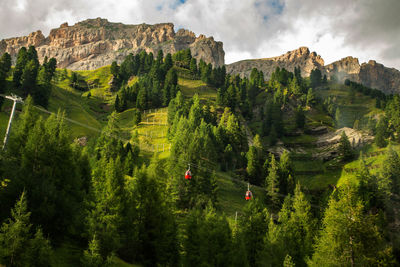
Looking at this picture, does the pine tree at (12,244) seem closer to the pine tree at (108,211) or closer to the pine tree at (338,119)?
the pine tree at (108,211)

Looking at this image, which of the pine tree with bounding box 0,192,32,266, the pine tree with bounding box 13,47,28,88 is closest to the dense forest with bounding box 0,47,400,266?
the pine tree with bounding box 0,192,32,266

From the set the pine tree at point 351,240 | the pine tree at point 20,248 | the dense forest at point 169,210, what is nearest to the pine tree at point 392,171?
the dense forest at point 169,210

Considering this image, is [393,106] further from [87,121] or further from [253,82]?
[87,121]

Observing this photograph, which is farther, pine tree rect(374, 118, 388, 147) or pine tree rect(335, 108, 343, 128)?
pine tree rect(335, 108, 343, 128)

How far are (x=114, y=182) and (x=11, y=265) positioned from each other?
14155 millimetres

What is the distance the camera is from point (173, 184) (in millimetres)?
57719

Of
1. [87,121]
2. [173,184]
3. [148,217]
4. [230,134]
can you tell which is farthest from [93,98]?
[148,217]

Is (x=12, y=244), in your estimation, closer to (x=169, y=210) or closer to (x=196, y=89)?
(x=169, y=210)

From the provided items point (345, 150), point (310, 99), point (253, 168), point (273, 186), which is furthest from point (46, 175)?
point (310, 99)

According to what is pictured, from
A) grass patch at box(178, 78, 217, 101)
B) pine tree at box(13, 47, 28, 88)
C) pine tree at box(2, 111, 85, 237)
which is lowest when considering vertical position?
pine tree at box(2, 111, 85, 237)

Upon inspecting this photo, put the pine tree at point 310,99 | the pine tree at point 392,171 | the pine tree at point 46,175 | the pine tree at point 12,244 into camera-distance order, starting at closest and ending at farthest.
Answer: the pine tree at point 12,244 < the pine tree at point 46,175 < the pine tree at point 392,171 < the pine tree at point 310,99

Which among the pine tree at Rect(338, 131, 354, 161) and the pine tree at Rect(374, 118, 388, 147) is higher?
the pine tree at Rect(374, 118, 388, 147)

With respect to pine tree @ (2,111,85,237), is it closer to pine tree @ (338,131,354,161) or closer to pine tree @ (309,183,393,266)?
pine tree @ (309,183,393,266)

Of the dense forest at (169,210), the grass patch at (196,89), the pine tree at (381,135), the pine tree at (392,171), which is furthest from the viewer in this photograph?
the grass patch at (196,89)
